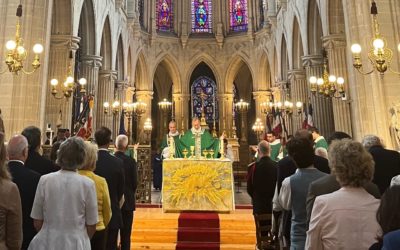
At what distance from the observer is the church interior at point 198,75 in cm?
808

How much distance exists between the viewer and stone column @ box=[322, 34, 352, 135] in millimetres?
11797

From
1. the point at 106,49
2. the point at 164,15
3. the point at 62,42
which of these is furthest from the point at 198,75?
the point at 62,42

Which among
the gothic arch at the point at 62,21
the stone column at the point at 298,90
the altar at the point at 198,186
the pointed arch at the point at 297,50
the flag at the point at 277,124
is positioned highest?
the pointed arch at the point at 297,50

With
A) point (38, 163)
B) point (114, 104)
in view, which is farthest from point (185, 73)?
point (38, 163)

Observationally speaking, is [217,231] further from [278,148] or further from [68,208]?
[68,208]

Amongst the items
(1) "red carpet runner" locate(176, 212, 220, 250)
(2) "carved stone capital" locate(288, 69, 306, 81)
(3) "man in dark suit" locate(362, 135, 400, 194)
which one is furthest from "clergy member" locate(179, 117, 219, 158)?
(2) "carved stone capital" locate(288, 69, 306, 81)

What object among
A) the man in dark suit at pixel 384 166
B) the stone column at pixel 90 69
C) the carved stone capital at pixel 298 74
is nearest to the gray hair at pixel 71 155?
the man in dark suit at pixel 384 166

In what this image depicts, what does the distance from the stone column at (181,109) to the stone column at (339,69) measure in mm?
13183

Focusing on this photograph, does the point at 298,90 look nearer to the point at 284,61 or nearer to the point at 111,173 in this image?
the point at 284,61

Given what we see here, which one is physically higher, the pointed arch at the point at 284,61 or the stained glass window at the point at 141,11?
the stained glass window at the point at 141,11

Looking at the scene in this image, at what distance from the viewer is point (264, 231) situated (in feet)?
16.1

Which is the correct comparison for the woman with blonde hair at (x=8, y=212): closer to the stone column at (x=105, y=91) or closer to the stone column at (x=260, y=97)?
the stone column at (x=105, y=91)

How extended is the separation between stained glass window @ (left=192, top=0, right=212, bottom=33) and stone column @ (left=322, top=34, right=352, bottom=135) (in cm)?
1491

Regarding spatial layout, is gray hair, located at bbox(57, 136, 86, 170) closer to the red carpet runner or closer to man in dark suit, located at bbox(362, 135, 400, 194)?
man in dark suit, located at bbox(362, 135, 400, 194)
